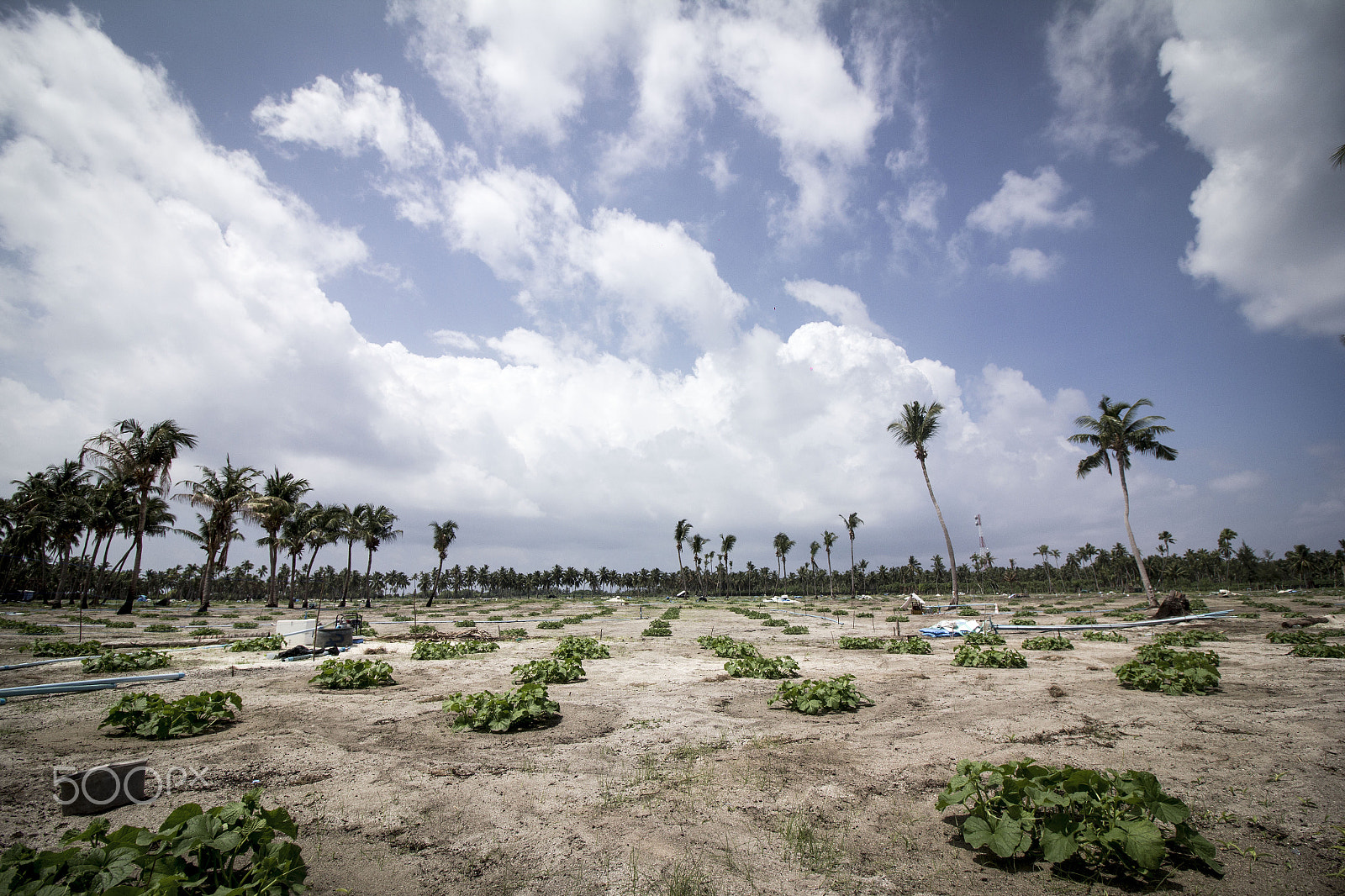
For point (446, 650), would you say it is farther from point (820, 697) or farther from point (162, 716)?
point (820, 697)

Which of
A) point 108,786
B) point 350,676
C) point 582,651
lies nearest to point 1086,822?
point 108,786

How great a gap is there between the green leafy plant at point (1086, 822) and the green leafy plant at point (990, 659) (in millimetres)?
10121

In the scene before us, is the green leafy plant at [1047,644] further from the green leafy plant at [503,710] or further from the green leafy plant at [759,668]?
the green leafy plant at [503,710]

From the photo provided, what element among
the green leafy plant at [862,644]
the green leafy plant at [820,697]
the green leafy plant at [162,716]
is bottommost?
the green leafy plant at [862,644]

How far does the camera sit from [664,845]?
4477 mm

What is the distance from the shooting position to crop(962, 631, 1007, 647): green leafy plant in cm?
1805

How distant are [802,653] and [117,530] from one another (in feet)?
208

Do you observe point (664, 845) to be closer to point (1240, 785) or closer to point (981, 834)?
point (981, 834)

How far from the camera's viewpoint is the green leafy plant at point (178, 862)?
294cm

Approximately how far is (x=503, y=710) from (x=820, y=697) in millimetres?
5240

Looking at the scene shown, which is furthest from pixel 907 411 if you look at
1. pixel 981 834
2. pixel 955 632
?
pixel 981 834

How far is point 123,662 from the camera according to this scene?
12.7 m

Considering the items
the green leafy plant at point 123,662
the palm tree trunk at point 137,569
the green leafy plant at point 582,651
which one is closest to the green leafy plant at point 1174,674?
the green leafy plant at point 582,651

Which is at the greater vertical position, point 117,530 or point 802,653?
point 117,530
